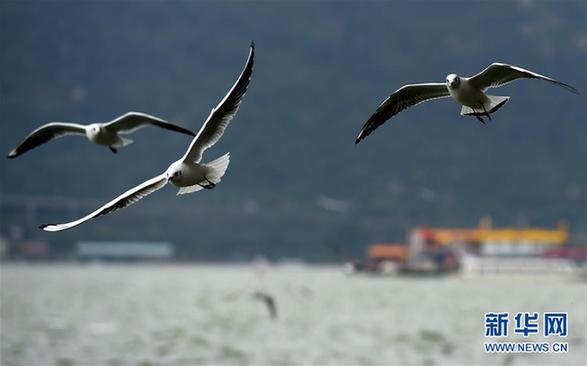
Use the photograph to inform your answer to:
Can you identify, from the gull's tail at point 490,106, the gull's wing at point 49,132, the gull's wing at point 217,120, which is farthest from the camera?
the gull's wing at point 49,132

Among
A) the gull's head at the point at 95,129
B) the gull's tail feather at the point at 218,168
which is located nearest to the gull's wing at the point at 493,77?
the gull's tail feather at the point at 218,168

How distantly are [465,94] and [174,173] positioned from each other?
15.3 ft

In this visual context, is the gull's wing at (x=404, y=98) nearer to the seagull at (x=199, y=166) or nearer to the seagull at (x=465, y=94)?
the seagull at (x=465, y=94)

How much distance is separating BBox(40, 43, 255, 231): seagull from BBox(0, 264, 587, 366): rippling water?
38.1m

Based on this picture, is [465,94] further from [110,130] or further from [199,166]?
[110,130]

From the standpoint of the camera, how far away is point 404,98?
21.1 metres

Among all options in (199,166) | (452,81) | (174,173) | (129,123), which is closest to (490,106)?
(452,81)

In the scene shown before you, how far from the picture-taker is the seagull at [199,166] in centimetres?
1852

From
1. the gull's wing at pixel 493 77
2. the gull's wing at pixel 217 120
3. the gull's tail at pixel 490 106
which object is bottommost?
the gull's wing at pixel 217 120

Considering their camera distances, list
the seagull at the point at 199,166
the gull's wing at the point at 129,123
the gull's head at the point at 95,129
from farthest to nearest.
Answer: the gull's head at the point at 95,129 < the gull's wing at the point at 129,123 < the seagull at the point at 199,166

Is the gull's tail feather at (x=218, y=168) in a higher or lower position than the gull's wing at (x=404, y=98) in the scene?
lower

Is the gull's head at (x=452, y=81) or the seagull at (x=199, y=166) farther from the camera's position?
the gull's head at (x=452, y=81)

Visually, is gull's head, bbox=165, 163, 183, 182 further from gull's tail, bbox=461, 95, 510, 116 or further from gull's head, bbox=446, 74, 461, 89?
gull's tail, bbox=461, 95, 510, 116

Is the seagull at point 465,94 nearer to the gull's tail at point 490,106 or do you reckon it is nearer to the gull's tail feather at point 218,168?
the gull's tail at point 490,106
